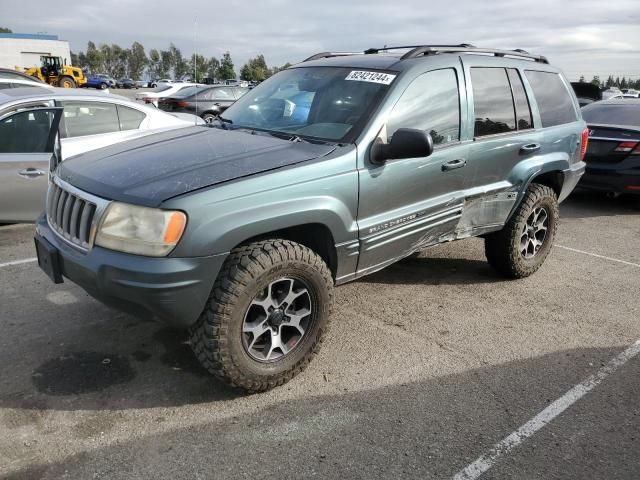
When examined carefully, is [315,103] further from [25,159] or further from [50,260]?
[25,159]

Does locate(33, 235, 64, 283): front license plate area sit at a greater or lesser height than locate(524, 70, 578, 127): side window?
lesser

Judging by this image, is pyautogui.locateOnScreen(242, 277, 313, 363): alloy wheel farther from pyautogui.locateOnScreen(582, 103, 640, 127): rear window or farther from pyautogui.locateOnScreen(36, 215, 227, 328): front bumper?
pyautogui.locateOnScreen(582, 103, 640, 127): rear window

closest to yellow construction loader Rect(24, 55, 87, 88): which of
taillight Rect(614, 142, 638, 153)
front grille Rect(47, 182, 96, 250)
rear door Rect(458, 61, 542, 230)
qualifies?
taillight Rect(614, 142, 638, 153)

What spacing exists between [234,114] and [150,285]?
6.71ft

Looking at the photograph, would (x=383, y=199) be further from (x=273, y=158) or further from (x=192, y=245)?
(x=192, y=245)

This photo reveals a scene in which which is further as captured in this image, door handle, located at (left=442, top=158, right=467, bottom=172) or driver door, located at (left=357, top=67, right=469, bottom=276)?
door handle, located at (left=442, top=158, right=467, bottom=172)

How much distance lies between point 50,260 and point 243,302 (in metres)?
1.12

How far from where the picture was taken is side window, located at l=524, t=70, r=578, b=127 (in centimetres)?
471

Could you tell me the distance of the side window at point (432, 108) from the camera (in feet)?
11.6

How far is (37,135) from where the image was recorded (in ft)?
18.2

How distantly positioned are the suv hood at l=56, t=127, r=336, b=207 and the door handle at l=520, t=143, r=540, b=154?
197 centimetres

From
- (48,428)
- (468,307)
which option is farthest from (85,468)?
(468,307)

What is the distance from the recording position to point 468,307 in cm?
436

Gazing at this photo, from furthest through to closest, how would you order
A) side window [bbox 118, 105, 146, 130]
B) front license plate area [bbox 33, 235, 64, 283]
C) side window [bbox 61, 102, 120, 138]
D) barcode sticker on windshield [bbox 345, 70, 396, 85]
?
1. side window [bbox 118, 105, 146, 130]
2. side window [bbox 61, 102, 120, 138]
3. barcode sticker on windshield [bbox 345, 70, 396, 85]
4. front license plate area [bbox 33, 235, 64, 283]
